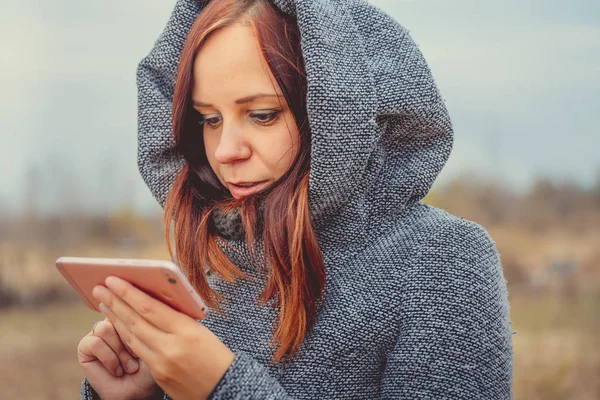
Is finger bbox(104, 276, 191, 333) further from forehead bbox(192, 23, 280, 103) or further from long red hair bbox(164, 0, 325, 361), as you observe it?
forehead bbox(192, 23, 280, 103)

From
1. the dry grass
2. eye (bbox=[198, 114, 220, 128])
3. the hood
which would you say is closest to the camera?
the hood

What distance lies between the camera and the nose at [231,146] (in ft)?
3.77

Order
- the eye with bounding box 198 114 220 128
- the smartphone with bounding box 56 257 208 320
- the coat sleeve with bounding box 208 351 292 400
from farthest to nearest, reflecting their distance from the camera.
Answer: the eye with bounding box 198 114 220 128 → the coat sleeve with bounding box 208 351 292 400 → the smartphone with bounding box 56 257 208 320

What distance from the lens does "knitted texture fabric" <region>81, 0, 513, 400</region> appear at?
1100 mm

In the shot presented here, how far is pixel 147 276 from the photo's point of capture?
938 millimetres

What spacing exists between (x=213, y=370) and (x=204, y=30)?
590 millimetres

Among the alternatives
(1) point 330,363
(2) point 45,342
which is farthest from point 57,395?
(1) point 330,363

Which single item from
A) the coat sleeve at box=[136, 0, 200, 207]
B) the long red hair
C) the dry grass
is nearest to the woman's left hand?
the long red hair

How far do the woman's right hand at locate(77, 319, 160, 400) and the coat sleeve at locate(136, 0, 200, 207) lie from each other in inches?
11.5

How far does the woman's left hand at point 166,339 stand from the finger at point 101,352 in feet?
0.66

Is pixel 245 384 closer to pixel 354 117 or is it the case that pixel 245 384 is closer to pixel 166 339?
pixel 166 339

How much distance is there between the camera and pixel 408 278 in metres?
1.16

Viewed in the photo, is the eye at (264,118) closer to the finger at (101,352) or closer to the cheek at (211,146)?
the cheek at (211,146)

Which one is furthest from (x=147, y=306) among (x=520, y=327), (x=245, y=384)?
(x=520, y=327)
